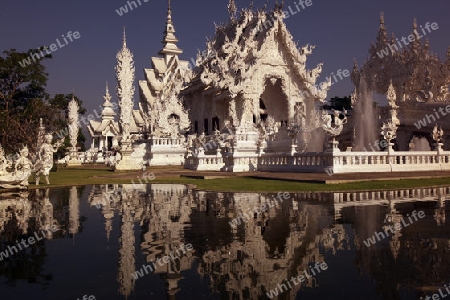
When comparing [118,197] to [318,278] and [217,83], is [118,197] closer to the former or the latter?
[318,278]

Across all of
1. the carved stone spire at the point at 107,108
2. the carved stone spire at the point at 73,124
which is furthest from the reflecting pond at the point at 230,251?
the carved stone spire at the point at 107,108

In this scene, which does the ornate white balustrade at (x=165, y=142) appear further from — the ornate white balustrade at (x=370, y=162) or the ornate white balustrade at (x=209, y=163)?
the ornate white balustrade at (x=370, y=162)

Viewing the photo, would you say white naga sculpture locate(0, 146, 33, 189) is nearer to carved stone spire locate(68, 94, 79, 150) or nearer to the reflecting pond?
the reflecting pond

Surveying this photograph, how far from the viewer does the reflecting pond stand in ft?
14.1

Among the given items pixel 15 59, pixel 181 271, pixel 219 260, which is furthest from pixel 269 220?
pixel 15 59

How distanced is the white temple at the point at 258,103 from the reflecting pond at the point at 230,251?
13.5 m

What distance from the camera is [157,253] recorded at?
18.5 ft

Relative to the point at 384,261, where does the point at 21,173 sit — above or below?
above

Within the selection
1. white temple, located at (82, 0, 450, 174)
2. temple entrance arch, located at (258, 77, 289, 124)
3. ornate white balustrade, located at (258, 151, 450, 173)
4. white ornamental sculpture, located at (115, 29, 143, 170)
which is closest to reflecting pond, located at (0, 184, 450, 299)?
ornate white balustrade, located at (258, 151, 450, 173)

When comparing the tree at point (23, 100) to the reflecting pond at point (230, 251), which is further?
the tree at point (23, 100)

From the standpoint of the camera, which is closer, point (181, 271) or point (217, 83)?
point (181, 271)

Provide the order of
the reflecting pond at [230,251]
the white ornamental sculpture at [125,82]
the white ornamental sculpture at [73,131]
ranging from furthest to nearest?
the white ornamental sculpture at [73,131], the white ornamental sculpture at [125,82], the reflecting pond at [230,251]

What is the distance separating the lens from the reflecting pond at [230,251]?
431 centimetres

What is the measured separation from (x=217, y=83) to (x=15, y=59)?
22736 mm
